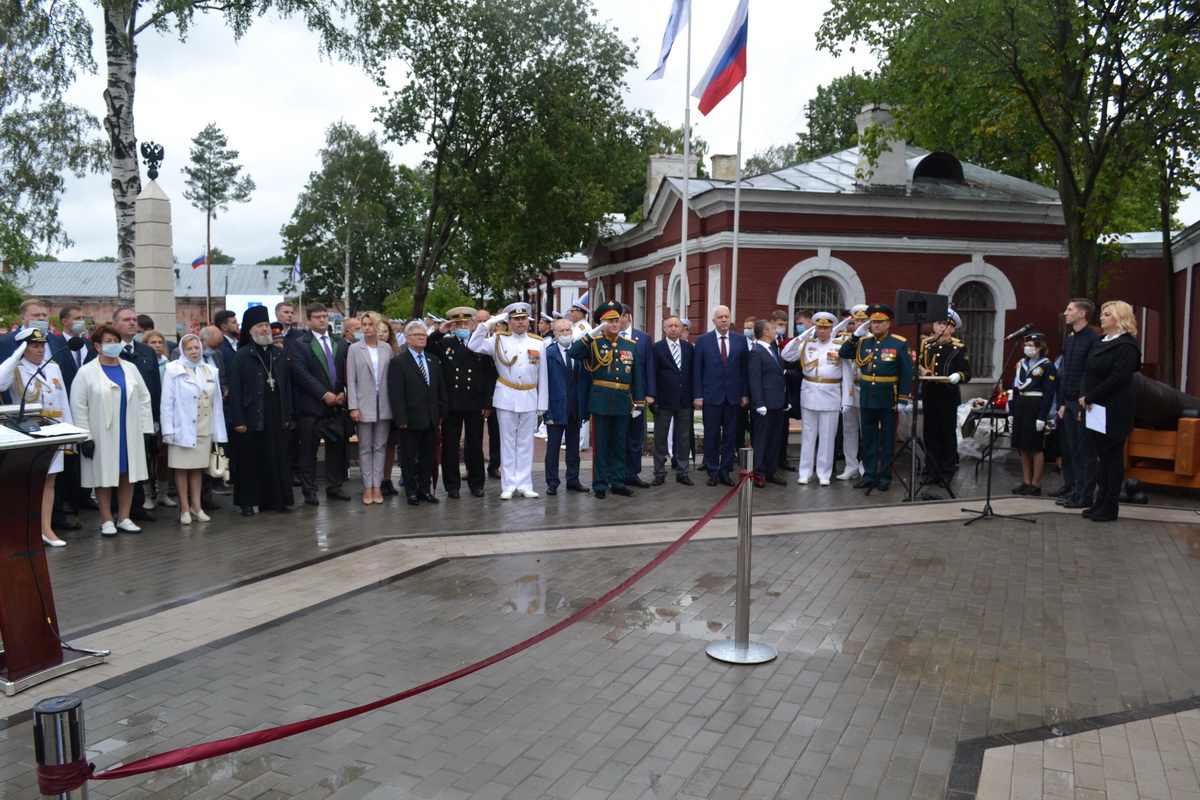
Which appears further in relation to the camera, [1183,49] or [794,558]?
[1183,49]

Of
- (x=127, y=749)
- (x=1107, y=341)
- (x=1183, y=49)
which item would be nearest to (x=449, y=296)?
(x=1183, y=49)

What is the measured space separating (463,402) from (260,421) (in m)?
2.22

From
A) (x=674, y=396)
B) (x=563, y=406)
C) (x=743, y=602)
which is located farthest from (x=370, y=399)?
(x=743, y=602)

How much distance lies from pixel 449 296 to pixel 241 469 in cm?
3862

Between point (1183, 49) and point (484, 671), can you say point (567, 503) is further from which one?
point (1183, 49)

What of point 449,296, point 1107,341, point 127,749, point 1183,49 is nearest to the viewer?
point 127,749

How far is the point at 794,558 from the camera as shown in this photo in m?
7.94

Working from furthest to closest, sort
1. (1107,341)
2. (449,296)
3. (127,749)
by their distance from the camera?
(449,296) < (1107,341) < (127,749)

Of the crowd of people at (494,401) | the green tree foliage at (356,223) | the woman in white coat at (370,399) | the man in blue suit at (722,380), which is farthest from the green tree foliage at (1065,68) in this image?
the green tree foliage at (356,223)

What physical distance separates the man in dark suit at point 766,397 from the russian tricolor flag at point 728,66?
807 cm

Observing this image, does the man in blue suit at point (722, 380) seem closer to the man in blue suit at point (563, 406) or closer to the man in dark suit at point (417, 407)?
the man in blue suit at point (563, 406)

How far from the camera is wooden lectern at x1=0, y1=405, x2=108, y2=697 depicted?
4867 millimetres

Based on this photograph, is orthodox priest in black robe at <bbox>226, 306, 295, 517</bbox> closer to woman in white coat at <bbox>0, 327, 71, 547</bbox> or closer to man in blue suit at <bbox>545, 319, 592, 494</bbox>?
woman in white coat at <bbox>0, 327, 71, 547</bbox>

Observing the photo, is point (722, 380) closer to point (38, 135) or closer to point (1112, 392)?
point (1112, 392)
